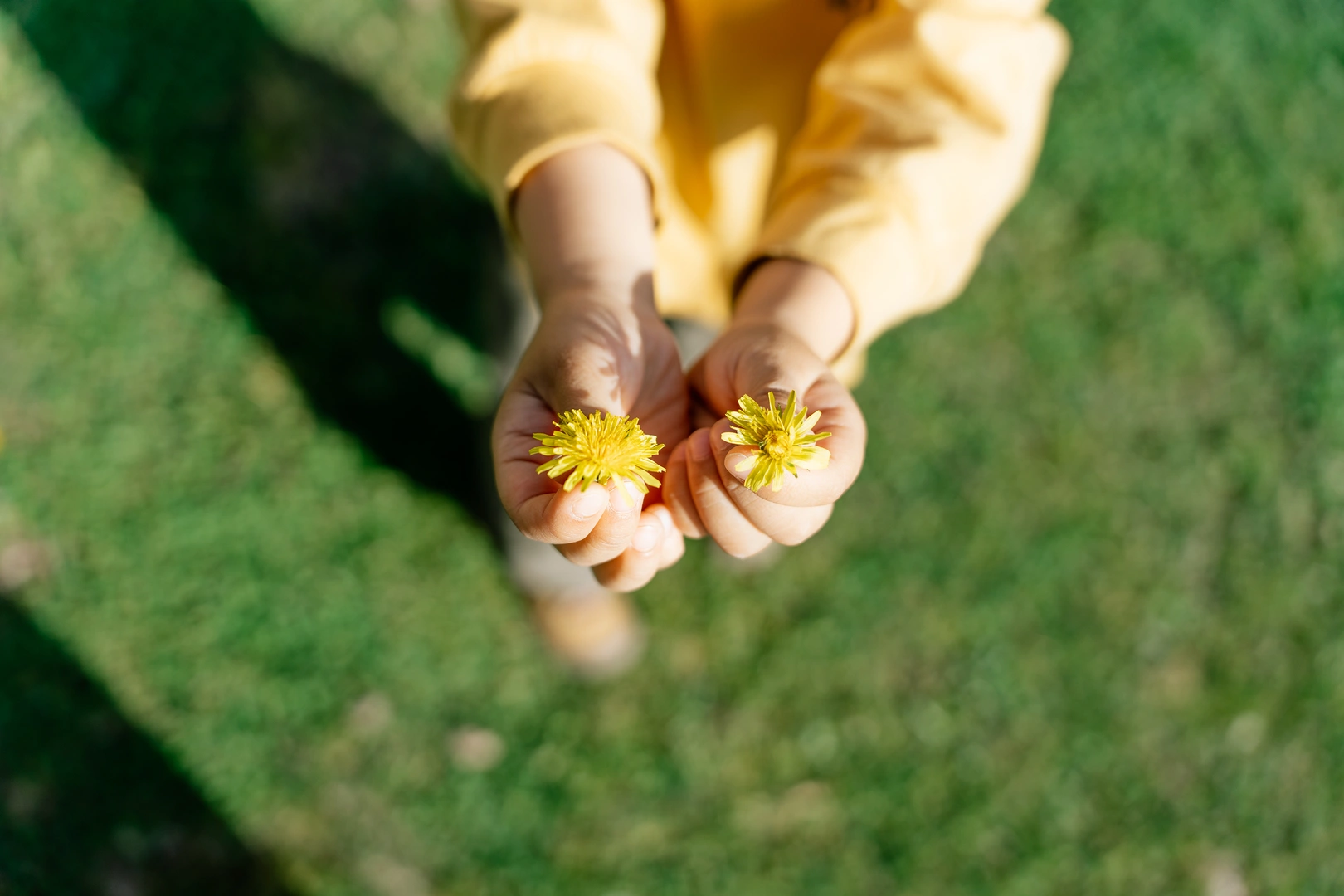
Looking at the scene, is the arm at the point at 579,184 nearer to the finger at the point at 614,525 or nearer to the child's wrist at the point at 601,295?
the child's wrist at the point at 601,295

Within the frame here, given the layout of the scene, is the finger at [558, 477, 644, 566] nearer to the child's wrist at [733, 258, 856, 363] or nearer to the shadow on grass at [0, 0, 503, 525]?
the child's wrist at [733, 258, 856, 363]

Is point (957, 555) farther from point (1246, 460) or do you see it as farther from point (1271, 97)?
point (1271, 97)

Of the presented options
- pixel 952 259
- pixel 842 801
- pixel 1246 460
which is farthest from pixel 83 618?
pixel 1246 460

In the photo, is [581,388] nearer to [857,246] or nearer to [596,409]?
[596,409]

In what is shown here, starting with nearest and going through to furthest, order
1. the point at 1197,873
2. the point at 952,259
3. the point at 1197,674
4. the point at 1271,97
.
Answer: the point at 952,259 < the point at 1197,873 < the point at 1197,674 < the point at 1271,97

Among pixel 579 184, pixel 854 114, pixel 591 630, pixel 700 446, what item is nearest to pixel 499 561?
pixel 591 630

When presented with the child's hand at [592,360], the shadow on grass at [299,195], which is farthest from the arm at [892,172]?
the shadow on grass at [299,195]
